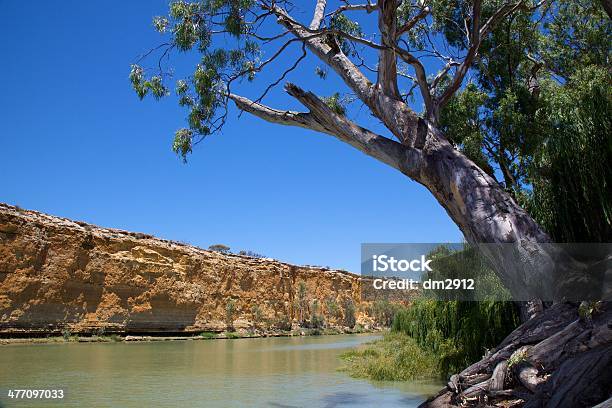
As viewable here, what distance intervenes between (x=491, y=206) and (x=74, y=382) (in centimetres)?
630

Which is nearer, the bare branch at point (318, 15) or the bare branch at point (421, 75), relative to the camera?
the bare branch at point (421, 75)

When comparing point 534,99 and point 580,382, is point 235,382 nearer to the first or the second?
point 580,382

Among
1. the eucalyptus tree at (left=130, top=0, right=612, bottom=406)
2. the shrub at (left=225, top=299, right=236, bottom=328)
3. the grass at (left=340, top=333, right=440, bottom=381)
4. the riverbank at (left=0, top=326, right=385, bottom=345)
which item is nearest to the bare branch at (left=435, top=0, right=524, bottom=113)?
the eucalyptus tree at (left=130, top=0, right=612, bottom=406)

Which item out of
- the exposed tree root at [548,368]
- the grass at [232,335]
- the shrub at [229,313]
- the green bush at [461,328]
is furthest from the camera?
the shrub at [229,313]

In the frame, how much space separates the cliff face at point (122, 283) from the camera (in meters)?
20.3

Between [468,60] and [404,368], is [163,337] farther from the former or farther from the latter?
[468,60]

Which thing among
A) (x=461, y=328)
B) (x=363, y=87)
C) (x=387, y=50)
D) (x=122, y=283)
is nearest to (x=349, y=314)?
(x=122, y=283)

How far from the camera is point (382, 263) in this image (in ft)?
27.4

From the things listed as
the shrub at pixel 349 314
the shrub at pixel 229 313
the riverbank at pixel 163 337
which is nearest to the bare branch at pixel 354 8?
the riverbank at pixel 163 337

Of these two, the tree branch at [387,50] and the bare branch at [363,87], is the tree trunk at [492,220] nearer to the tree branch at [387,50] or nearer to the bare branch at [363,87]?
the bare branch at [363,87]

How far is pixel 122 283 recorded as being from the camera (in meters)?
24.3

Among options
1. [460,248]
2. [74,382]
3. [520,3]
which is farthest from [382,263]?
[74,382]

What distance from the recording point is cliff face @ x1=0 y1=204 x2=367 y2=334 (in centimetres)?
2031

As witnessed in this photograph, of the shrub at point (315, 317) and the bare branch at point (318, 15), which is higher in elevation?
the bare branch at point (318, 15)
